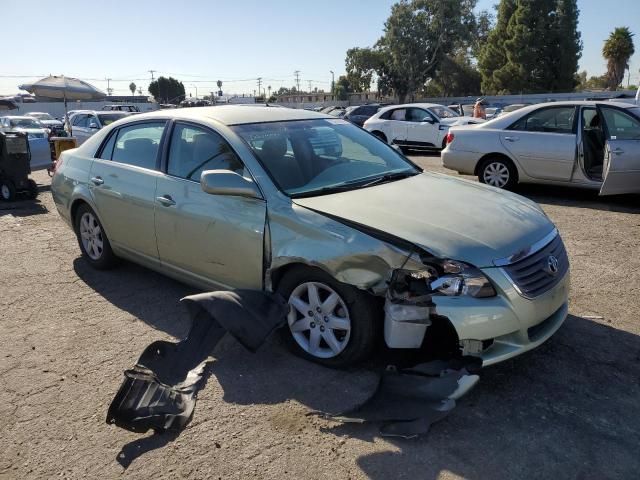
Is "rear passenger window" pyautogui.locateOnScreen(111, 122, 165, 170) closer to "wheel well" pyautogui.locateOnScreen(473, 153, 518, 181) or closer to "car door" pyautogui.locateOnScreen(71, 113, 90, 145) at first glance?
"wheel well" pyautogui.locateOnScreen(473, 153, 518, 181)

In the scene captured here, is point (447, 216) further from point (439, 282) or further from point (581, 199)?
point (581, 199)

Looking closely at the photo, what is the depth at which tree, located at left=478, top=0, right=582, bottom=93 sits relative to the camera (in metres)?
44.9

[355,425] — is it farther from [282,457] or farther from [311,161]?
[311,161]

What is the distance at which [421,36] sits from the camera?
53312mm

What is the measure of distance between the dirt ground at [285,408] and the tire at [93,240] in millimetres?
571

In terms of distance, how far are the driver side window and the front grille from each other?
1.95 meters

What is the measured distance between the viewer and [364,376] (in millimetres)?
3303

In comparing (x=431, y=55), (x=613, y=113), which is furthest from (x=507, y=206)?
(x=431, y=55)

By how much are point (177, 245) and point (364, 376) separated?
71.9 inches

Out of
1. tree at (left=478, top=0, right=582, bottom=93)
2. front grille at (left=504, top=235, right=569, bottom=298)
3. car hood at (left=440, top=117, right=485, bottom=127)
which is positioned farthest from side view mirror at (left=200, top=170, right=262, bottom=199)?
tree at (left=478, top=0, right=582, bottom=93)

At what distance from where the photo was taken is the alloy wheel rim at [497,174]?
28.8 ft

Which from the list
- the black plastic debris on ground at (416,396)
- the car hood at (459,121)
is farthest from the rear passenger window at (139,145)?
the car hood at (459,121)

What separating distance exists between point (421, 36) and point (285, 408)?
5580 centimetres


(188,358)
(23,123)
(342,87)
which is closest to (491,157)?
(188,358)
